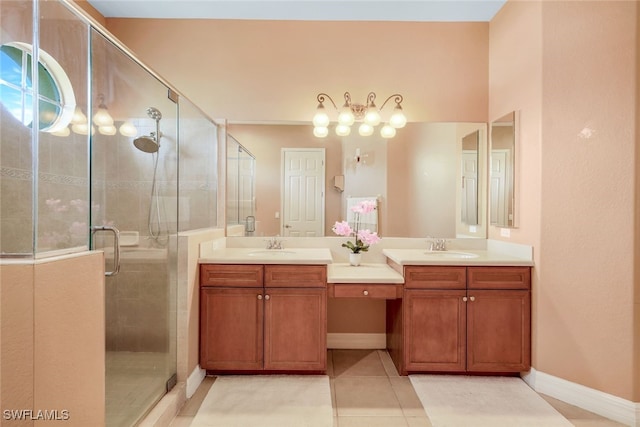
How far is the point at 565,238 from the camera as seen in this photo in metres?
2.25

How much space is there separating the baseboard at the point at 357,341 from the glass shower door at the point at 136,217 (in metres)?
1.35

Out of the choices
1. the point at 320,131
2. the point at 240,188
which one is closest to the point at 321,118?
the point at 320,131

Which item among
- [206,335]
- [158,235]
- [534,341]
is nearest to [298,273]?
[206,335]

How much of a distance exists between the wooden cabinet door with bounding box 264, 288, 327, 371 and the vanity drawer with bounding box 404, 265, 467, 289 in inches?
25.9

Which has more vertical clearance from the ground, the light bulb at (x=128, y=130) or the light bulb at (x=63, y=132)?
the light bulb at (x=128, y=130)

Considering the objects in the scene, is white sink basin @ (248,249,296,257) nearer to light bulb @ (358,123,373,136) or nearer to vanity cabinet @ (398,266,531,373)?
vanity cabinet @ (398,266,531,373)

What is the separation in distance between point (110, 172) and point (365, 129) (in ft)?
6.47

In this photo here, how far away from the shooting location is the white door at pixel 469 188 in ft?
9.92

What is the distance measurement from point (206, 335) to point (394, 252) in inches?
61.8

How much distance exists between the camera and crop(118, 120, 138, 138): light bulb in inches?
90.7

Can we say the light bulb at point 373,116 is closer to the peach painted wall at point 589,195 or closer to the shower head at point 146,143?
the peach painted wall at point 589,195

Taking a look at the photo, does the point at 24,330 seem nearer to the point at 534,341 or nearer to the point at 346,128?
the point at 346,128

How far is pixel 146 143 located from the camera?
233 cm

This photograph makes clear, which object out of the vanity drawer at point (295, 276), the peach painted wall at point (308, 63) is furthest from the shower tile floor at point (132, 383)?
the peach painted wall at point (308, 63)
